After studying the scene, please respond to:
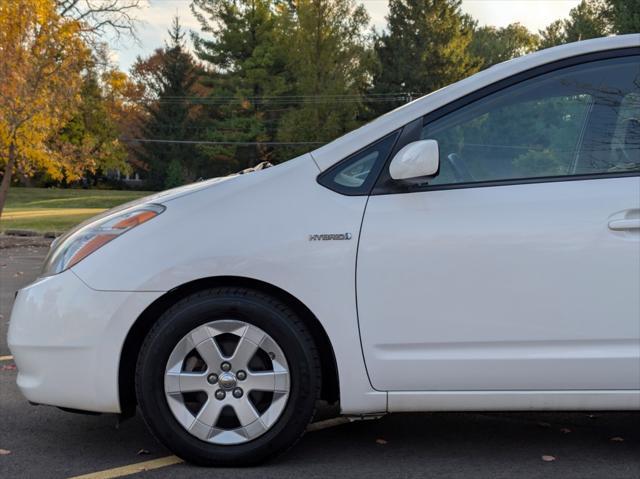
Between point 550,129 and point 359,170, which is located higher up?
point 550,129

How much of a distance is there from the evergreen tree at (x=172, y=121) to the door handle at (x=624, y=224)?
201 ft

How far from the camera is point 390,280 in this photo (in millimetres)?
3248

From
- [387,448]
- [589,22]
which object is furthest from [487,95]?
[589,22]

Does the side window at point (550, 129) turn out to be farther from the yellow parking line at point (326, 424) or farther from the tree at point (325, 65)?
the tree at point (325, 65)

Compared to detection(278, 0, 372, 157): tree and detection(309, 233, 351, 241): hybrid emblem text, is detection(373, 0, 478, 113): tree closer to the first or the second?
detection(278, 0, 372, 157): tree

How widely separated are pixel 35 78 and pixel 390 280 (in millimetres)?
16856

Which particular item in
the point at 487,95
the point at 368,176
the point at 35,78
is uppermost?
the point at 35,78

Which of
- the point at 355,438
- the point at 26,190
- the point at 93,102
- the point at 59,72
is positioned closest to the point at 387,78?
the point at 93,102

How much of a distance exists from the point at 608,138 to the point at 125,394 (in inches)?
94.5

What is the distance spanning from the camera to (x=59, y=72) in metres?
18.5

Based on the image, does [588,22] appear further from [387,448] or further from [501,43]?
[387,448]

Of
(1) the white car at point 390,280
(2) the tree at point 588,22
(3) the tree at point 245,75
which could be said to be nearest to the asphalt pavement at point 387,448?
(1) the white car at point 390,280

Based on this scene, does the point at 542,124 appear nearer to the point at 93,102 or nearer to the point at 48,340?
the point at 48,340

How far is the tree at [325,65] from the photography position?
50.1 metres
